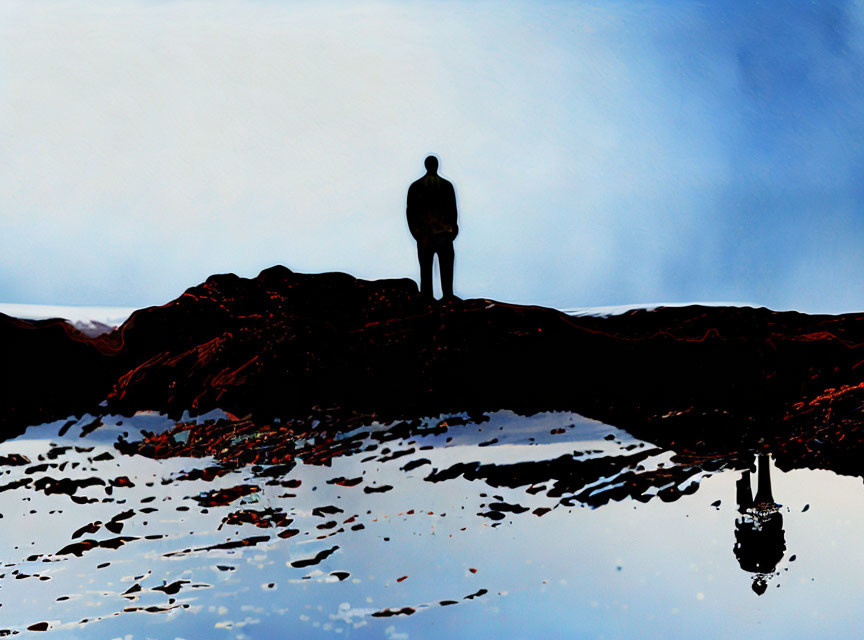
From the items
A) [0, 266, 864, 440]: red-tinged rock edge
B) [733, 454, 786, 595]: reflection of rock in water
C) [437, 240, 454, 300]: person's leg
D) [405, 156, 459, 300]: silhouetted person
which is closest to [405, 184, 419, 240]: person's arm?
[405, 156, 459, 300]: silhouetted person

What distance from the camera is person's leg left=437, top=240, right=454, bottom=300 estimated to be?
3467 mm

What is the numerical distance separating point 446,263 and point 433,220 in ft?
0.81

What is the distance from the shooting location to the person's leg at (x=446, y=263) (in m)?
3.47

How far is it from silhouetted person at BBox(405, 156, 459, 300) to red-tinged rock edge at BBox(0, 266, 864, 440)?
354 mm

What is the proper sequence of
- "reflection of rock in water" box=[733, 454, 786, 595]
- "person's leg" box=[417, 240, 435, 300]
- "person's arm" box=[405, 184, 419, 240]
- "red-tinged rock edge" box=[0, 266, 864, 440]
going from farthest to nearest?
"person's arm" box=[405, 184, 419, 240]
"person's leg" box=[417, 240, 435, 300]
"reflection of rock in water" box=[733, 454, 786, 595]
"red-tinged rock edge" box=[0, 266, 864, 440]

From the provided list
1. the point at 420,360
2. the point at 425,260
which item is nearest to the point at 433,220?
the point at 425,260

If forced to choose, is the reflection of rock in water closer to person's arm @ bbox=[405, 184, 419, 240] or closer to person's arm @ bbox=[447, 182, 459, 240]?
person's arm @ bbox=[447, 182, 459, 240]

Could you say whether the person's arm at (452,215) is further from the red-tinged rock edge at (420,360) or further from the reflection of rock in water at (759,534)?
the reflection of rock in water at (759,534)

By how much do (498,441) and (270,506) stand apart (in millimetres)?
1288

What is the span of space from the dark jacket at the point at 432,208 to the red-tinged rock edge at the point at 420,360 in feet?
1.63

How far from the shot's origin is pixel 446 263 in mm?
3508

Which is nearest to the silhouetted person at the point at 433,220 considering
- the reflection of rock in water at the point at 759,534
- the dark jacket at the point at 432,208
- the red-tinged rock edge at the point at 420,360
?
the dark jacket at the point at 432,208

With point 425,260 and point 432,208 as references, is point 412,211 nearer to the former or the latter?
point 432,208

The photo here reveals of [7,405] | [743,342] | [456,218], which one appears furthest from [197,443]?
[743,342]
